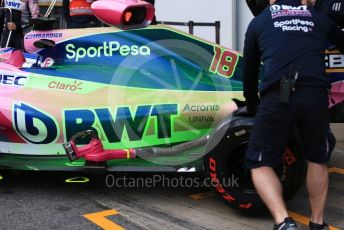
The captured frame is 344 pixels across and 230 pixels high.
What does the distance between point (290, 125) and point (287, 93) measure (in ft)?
0.70

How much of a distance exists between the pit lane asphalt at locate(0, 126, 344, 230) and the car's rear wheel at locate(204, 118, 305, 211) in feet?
0.61

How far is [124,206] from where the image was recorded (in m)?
4.01

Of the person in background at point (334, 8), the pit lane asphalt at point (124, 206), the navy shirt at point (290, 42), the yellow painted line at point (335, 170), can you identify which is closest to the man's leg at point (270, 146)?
the navy shirt at point (290, 42)

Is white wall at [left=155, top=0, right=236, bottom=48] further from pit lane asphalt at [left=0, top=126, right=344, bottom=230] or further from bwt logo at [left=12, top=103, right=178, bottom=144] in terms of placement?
bwt logo at [left=12, top=103, right=178, bottom=144]

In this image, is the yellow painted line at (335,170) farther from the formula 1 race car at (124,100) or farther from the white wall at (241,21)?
the white wall at (241,21)

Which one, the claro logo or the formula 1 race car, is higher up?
the claro logo

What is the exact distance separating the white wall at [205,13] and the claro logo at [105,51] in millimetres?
5368

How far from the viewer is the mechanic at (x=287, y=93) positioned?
3086 mm

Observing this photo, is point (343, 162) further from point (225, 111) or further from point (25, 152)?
point (25, 152)

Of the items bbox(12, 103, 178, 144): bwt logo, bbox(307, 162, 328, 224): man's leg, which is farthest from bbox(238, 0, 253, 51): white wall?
bbox(307, 162, 328, 224): man's leg

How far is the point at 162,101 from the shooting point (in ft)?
13.0

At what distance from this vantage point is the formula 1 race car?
3943 mm

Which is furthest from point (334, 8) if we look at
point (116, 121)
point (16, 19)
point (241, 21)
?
point (241, 21)

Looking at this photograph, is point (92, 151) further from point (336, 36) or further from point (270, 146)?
point (336, 36)
